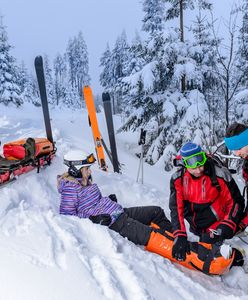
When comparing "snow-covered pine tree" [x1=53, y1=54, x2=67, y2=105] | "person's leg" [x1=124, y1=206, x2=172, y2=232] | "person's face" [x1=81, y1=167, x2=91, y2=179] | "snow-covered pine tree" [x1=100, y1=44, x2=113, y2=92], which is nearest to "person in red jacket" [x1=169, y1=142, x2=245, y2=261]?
"person's leg" [x1=124, y1=206, x2=172, y2=232]

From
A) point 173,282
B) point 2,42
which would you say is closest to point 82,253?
point 173,282

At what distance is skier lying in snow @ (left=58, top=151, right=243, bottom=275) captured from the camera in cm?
373

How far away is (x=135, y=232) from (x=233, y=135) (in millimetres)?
1544

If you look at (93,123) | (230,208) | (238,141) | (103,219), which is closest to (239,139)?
(238,141)

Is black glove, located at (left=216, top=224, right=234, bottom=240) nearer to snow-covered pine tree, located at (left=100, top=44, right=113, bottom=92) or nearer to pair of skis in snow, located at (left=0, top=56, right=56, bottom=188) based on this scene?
pair of skis in snow, located at (left=0, top=56, right=56, bottom=188)

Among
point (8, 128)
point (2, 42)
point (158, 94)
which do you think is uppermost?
point (2, 42)

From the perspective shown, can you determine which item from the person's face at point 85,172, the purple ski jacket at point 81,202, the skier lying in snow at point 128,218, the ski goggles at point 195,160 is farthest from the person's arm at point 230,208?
the person's face at point 85,172

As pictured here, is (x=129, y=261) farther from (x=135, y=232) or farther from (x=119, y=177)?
(x=119, y=177)

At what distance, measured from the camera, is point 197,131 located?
11.6 metres

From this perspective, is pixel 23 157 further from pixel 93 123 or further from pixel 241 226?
pixel 241 226

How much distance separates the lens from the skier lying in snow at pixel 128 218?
3.73 metres

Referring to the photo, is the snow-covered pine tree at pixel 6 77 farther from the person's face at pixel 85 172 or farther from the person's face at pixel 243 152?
the person's face at pixel 243 152

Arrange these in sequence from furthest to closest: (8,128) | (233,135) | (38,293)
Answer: (8,128) → (233,135) → (38,293)

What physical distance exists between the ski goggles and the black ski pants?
84cm
